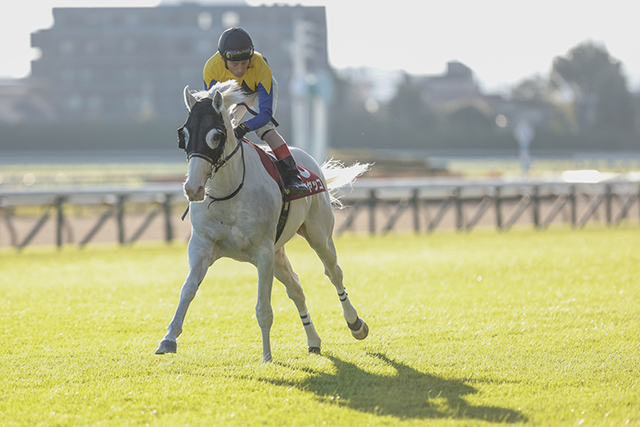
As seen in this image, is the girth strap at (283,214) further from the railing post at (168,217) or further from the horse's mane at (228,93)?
the railing post at (168,217)

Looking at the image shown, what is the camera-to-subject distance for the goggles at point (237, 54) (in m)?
5.12

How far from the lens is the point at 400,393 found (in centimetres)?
454

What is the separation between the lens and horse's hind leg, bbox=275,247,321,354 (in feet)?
18.7

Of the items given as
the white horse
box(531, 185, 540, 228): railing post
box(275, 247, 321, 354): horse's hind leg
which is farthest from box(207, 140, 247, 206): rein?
box(531, 185, 540, 228): railing post

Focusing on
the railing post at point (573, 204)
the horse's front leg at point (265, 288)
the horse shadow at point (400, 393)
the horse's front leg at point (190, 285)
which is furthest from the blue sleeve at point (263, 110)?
the railing post at point (573, 204)

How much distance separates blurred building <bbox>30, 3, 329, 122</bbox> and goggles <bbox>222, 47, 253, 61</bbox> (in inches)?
2644

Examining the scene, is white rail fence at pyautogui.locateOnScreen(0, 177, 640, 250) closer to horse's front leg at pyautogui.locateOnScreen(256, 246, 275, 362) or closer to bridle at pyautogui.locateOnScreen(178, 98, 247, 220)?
horse's front leg at pyautogui.locateOnScreen(256, 246, 275, 362)

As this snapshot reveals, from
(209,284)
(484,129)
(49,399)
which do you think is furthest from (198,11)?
(49,399)

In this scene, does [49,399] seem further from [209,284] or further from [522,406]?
[209,284]

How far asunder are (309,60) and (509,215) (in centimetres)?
5160

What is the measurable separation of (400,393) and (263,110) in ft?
6.97

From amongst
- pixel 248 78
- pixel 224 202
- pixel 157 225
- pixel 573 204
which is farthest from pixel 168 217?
pixel 224 202

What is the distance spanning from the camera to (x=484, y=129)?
64.4 m

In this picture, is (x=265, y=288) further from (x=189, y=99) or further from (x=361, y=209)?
(x=361, y=209)
